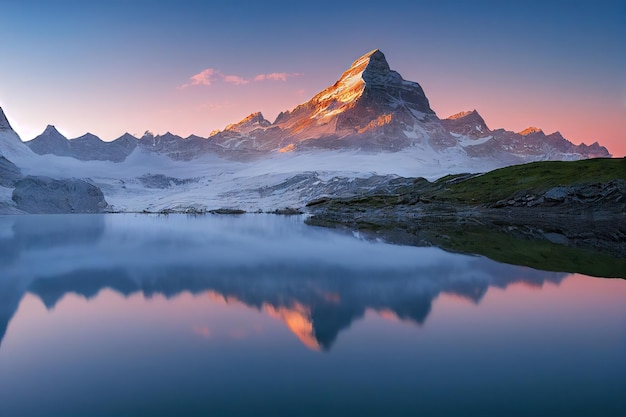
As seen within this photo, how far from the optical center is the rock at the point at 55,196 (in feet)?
389

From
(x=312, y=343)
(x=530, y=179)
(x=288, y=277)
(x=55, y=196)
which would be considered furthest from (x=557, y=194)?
(x=55, y=196)

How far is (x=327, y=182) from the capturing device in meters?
183

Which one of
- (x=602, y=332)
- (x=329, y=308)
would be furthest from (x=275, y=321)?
(x=602, y=332)

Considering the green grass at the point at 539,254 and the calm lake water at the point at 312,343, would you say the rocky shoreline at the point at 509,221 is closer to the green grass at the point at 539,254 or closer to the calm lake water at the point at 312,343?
the green grass at the point at 539,254

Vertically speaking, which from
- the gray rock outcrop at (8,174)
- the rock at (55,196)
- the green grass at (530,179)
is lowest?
the rock at (55,196)

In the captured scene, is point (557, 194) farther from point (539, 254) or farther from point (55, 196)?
point (55, 196)

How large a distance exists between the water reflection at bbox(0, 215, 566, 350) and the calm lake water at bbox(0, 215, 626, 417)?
0.53ft

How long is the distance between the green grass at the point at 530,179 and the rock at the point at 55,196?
105558mm

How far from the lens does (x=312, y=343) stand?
46.2ft

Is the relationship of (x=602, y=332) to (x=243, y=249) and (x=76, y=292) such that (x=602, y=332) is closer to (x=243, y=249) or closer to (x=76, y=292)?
(x=76, y=292)

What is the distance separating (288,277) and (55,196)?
127241mm

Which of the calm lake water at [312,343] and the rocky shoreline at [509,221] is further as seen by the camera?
the rocky shoreline at [509,221]

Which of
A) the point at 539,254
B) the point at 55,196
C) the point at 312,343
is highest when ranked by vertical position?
the point at 539,254

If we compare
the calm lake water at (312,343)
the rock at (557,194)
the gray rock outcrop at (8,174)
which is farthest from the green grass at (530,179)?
the gray rock outcrop at (8,174)
